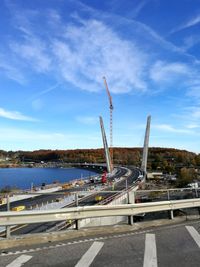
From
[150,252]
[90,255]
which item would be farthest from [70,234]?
[150,252]

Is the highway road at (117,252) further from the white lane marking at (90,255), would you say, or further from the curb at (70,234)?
the curb at (70,234)

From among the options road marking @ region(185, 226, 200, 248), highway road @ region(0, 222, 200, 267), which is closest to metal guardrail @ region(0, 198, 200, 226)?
highway road @ region(0, 222, 200, 267)

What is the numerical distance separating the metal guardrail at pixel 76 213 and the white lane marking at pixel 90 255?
136 cm

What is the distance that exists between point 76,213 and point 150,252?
114 inches

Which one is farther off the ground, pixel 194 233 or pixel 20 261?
pixel 20 261

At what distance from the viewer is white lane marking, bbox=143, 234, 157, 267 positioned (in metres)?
7.57

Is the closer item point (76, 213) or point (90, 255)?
point (90, 255)

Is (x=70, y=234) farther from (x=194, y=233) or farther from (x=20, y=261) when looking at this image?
(x=194, y=233)

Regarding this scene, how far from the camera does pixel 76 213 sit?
10695 mm

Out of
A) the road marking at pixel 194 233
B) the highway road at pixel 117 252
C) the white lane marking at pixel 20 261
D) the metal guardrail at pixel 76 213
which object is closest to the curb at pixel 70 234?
the highway road at pixel 117 252

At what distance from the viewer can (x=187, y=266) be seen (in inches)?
287

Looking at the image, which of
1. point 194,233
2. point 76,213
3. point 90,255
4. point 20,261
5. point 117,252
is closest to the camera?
point 20,261

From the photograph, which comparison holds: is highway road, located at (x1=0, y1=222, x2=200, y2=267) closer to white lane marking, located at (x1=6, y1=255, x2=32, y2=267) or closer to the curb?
white lane marking, located at (x1=6, y1=255, x2=32, y2=267)

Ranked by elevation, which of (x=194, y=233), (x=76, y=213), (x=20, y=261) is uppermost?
(x=76, y=213)
